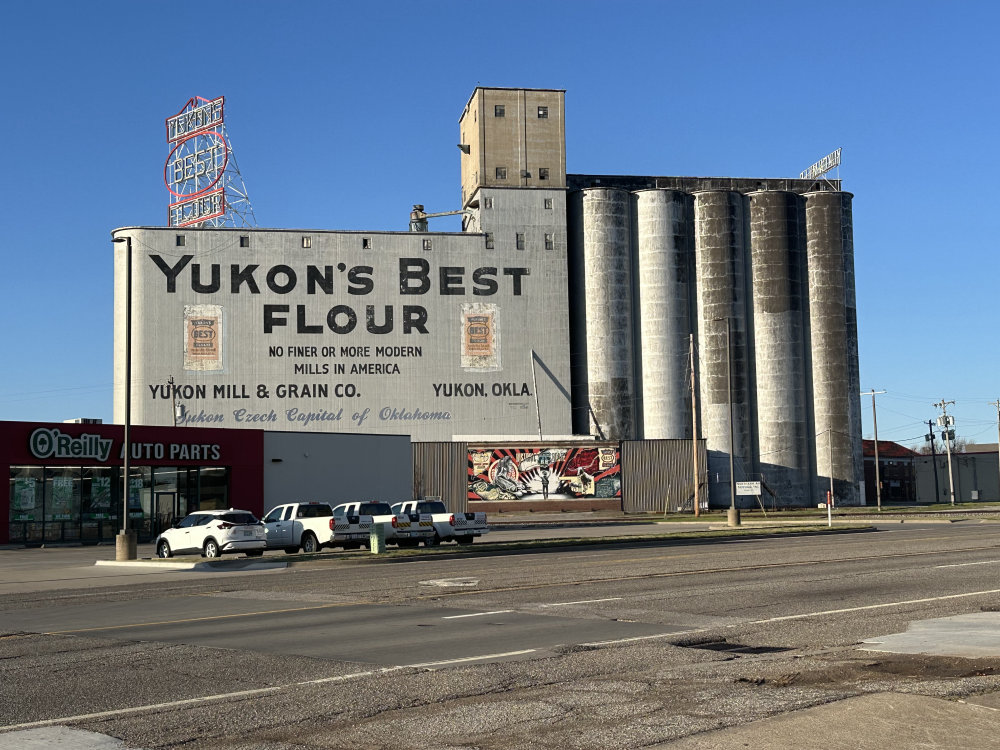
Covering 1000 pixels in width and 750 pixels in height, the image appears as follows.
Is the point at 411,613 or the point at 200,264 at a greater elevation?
the point at 200,264

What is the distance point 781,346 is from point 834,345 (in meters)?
4.24

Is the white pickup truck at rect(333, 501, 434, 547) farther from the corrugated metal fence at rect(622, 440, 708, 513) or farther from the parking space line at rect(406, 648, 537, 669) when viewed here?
the corrugated metal fence at rect(622, 440, 708, 513)

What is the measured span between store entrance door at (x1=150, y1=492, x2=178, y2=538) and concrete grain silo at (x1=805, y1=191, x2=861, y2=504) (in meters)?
54.3

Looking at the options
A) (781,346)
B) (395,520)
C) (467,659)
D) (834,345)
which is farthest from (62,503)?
(834,345)

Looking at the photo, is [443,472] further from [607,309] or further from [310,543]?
[310,543]

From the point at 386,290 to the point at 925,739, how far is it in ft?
252

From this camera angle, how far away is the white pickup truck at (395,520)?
3647 cm

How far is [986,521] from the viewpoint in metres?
50.0

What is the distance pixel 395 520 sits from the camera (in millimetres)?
36438

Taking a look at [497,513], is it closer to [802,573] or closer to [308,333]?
[308,333]

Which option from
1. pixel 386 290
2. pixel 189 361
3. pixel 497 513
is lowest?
pixel 497 513

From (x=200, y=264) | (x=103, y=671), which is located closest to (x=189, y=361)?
(x=200, y=264)

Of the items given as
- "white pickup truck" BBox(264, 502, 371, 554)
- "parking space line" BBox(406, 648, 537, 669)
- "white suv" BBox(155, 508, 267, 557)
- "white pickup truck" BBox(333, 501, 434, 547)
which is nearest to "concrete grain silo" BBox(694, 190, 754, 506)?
"white pickup truck" BBox(333, 501, 434, 547)

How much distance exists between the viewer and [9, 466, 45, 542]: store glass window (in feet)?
141
